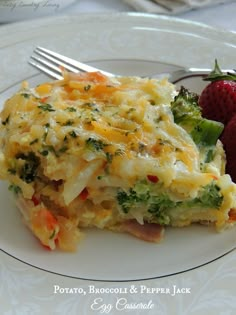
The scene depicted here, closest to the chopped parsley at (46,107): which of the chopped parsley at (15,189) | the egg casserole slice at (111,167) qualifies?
the egg casserole slice at (111,167)

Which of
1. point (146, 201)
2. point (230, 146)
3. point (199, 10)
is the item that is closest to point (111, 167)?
point (146, 201)

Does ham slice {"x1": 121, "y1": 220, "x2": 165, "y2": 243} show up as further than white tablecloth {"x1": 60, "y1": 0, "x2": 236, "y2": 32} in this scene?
No

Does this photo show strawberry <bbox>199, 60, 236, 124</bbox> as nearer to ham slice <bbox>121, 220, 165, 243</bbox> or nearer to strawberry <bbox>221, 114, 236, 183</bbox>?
strawberry <bbox>221, 114, 236, 183</bbox>

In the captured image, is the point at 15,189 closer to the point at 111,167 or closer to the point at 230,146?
the point at 111,167

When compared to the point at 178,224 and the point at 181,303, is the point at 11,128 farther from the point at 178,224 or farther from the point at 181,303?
the point at 181,303

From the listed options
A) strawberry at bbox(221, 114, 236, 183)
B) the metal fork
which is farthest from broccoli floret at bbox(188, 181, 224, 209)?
Answer: the metal fork

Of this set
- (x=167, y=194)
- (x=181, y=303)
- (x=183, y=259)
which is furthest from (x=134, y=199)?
(x=181, y=303)

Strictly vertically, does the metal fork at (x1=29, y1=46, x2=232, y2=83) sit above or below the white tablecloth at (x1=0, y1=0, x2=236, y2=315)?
above

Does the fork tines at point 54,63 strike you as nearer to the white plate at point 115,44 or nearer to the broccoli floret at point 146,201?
the white plate at point 115,44
